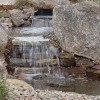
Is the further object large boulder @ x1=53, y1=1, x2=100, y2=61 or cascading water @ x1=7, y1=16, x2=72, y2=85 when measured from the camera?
large boulder @ x1=53, y1=1, x2=100, y2=61

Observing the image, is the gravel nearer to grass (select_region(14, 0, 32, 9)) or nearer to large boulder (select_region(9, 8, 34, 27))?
large boulder (select_region(9, 8, 34, 27))

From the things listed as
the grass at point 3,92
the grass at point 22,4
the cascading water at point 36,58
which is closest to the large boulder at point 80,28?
the cascading water at point 36,58

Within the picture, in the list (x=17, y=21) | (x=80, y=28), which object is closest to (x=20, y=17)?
(x=17, y=21)

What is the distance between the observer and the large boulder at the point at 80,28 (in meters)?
11.2

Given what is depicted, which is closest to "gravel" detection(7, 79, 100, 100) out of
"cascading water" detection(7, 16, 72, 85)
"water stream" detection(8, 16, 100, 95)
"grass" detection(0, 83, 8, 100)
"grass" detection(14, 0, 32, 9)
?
"grass" detection(0, 83, 8, 100)

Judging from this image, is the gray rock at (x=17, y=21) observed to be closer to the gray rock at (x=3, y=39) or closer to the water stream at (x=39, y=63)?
the water stream at (x=39, y=63)

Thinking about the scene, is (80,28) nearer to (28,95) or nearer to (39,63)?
(39,63)

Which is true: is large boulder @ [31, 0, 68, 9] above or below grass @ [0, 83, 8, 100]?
below

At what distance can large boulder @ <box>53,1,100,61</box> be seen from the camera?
11156mm

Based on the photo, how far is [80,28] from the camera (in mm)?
11281

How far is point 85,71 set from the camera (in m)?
10.9

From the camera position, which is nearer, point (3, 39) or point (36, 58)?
point (3, 39)

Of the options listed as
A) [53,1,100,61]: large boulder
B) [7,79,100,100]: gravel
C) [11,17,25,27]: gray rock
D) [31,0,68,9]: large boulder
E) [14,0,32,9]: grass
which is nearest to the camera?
[7,79,100,100]: gravel

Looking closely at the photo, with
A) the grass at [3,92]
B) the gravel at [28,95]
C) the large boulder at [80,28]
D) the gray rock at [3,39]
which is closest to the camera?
the grass at [3,92]
